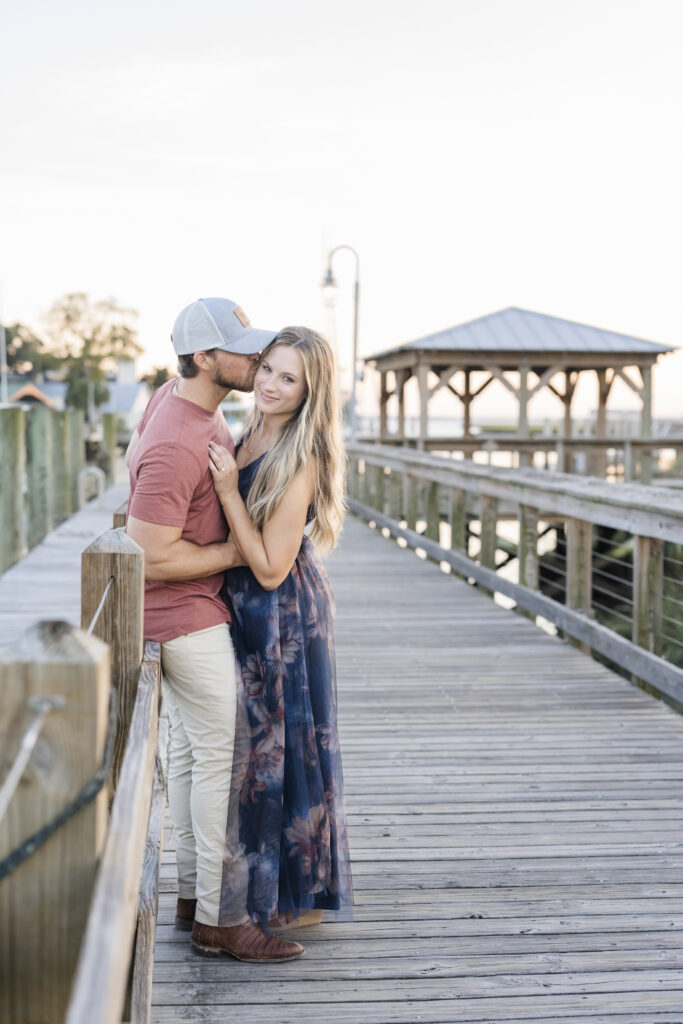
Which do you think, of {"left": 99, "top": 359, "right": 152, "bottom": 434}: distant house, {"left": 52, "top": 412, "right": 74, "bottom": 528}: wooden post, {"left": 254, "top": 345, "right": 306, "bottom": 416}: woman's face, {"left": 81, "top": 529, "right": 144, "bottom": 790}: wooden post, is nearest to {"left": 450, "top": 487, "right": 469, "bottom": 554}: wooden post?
{"left": 52, "top": 412, "right": 74, "bottom": 528}: wooden post

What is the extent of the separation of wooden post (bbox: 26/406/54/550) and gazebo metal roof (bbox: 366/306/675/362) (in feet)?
29.1

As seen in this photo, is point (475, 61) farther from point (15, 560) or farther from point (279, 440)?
point (279, 440)

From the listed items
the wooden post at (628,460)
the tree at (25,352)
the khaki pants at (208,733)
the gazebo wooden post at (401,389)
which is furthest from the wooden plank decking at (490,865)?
the tree at (25,352)

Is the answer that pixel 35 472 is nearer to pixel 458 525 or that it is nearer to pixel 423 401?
pixel 458 525

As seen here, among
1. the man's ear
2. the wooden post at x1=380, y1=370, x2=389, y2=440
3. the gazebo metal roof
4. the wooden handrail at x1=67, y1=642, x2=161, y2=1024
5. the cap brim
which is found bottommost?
the wooden handrail at x1=67, y1=642, x2=161, y2=1024

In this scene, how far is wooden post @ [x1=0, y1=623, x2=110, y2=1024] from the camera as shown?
48.8 inches

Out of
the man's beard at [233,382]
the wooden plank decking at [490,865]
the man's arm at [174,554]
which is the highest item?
the man's beard at [233,382]

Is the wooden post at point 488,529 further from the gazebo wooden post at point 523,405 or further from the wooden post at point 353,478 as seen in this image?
the gazebo wooden post at point 523,405

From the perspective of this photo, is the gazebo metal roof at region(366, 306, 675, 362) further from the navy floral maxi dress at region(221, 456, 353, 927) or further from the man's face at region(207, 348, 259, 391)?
the man's face at region(207, 348, 259, 391)

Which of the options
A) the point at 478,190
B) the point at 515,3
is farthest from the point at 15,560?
the point at 478,190

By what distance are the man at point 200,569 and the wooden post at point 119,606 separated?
309mm

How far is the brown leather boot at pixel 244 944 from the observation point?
8.94 feet

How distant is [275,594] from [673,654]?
8.74 meters

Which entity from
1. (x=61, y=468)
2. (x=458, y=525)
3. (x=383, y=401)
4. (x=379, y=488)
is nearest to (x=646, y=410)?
(x=383, y=401)
